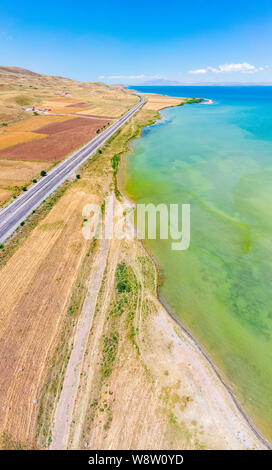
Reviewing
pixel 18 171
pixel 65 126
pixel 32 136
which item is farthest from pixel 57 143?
pixel 65 126

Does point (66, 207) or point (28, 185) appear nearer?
point (66, 207)

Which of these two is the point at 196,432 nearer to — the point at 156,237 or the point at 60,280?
the point at 60,280

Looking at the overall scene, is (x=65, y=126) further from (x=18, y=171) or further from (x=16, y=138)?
(x=18, y=171)

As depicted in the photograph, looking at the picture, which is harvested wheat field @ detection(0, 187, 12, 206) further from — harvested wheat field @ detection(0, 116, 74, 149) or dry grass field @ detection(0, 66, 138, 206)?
harvested wheat field @ detection(0, 116, 74, 149)

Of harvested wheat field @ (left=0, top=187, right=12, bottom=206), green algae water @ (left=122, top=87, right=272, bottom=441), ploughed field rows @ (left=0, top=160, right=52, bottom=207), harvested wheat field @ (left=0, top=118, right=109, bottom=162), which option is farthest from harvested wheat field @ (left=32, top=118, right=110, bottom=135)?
harvested wheat field @ (left=0, top=187, right=12, bottom=206)

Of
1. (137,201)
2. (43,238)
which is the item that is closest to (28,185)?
(43,238)
